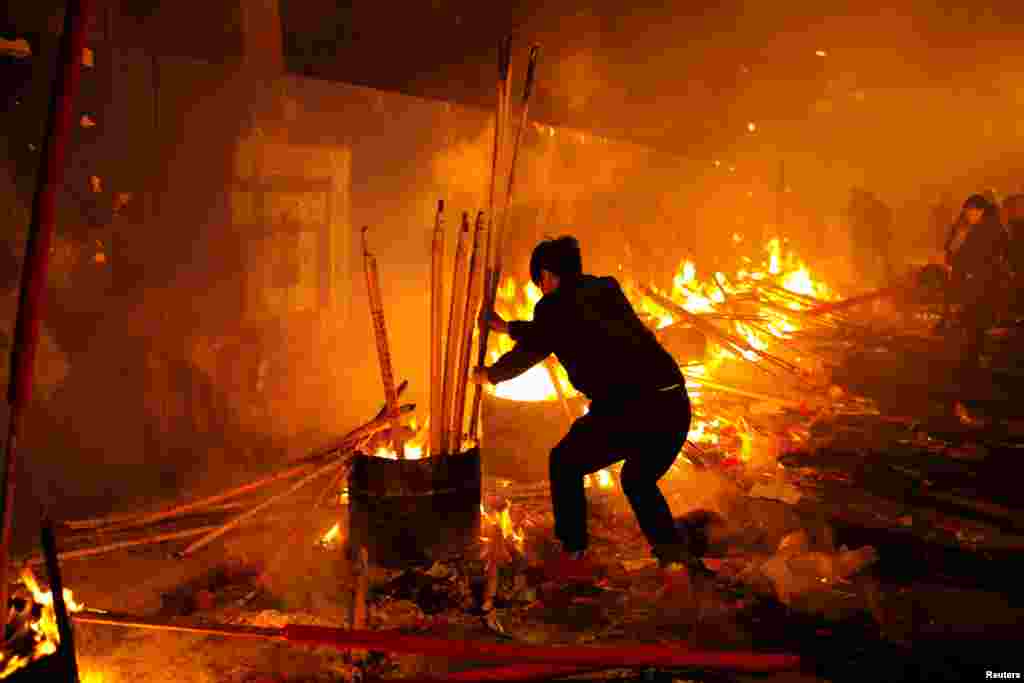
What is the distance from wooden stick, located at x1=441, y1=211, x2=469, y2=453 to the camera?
17.8ft

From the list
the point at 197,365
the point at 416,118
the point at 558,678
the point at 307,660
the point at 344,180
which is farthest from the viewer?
the point at 416,118

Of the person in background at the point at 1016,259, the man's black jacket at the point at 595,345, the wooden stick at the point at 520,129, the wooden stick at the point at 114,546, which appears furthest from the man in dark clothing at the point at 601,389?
the person in background at the point at 1016,259

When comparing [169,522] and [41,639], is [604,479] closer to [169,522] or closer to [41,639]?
[169,522]

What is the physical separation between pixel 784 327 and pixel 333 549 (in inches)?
483

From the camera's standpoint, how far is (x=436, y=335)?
18.1 ft

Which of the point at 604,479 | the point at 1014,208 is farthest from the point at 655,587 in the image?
the point at 1014,208

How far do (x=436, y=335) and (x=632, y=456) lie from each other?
163 centimetres

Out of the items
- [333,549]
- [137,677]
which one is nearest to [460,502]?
[333,549]

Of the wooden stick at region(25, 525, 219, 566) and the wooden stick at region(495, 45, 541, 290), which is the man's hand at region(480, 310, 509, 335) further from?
the wooden stick at region(25, 525, 219, 566)

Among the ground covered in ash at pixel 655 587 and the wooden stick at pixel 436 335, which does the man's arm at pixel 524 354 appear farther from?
the ground covered in ash at pixel 655 587

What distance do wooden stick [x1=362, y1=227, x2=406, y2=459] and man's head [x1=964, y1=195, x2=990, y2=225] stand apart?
532 inches

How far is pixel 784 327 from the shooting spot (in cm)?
1581

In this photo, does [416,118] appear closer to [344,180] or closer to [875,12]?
[344,180]

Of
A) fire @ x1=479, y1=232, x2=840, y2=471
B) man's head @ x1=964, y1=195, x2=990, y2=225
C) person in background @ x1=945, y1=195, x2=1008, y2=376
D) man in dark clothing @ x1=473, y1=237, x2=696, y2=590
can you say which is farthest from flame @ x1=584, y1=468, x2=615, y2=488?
man's head @ x1=964, y1=195, x2=990, y2=225
